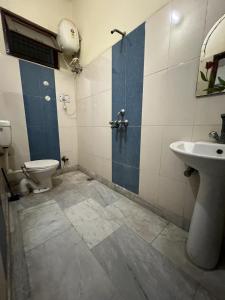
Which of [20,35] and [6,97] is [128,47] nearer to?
[20,35]

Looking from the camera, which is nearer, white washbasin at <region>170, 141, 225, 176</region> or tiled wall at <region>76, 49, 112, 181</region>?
white washbasin at <region>170, 141, 225, 176</region>

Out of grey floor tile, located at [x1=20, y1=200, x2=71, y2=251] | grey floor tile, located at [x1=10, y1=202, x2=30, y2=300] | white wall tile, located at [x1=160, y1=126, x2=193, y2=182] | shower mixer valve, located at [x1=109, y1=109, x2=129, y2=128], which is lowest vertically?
grey floor tile, located at [x1=20, y1=200, x2=71, y2=251]

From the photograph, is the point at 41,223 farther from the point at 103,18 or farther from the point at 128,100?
the point at 103,18

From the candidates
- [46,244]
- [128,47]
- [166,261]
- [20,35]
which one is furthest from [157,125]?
[20,35]

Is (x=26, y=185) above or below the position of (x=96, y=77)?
below

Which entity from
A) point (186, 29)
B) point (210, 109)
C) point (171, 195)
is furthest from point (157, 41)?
point (171, 195)

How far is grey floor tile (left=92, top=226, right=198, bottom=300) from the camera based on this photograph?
743 millimetres

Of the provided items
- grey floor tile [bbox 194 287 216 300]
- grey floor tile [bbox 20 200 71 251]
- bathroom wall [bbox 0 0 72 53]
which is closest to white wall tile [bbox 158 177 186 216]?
grey floor tile [bbox 194 287 216 300]

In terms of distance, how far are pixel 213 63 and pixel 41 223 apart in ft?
6.31

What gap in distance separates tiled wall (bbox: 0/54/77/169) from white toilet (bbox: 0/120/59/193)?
279 millimetres

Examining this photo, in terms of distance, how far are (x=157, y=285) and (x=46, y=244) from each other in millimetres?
828

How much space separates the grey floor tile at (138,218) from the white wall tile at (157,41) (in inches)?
56.6

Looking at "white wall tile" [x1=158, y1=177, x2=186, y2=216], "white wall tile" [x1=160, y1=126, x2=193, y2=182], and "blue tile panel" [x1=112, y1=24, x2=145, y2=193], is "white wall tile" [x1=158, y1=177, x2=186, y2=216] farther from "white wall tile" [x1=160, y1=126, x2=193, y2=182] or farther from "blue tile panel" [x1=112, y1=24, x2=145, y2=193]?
"blue tile panel" [x1=112, y1=24, x2=145, y2=193]

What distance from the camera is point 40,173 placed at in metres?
1.71
